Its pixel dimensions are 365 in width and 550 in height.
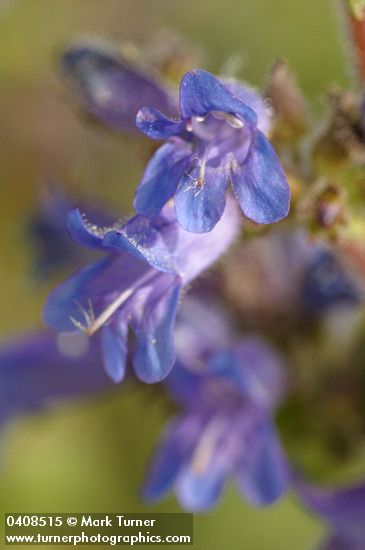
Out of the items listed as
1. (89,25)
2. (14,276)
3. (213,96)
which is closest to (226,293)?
(213,96)

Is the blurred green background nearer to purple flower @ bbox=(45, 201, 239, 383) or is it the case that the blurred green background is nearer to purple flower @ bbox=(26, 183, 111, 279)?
purple flower @ bbox=(26, 183, 111, 279)

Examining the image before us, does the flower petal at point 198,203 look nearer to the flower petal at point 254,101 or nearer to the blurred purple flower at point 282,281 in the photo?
the flower petal at point 254,101

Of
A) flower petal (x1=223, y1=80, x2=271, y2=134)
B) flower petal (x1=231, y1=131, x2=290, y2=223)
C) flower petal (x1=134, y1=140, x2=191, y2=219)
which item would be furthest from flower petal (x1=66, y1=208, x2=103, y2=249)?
flower petal (x1=223, y1=80, x2=271, y2=134)

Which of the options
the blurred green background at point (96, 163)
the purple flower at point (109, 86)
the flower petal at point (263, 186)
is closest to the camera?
the flower petal at point (263, 186)

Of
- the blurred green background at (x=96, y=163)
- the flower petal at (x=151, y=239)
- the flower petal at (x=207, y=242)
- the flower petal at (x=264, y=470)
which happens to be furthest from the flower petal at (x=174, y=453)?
the blurred green background at (x=96, y=163)

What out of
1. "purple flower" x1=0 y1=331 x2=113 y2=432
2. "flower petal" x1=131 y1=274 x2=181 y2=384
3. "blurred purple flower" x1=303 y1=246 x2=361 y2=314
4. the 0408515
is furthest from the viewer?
the 0408515

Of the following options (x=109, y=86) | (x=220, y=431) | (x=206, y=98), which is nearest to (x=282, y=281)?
(x=220, y=431)
